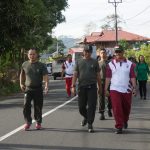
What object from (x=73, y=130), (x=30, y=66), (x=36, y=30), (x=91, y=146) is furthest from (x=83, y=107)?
(x=36, y=30)

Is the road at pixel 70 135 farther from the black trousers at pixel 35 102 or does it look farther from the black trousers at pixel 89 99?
the black trousers at pixel 89 99

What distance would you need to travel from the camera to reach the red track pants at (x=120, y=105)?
39.4ft

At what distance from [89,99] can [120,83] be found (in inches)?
34.6

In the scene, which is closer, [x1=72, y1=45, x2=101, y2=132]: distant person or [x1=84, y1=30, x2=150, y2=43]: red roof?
[x1=72, y1=45, x2=101, y2=132]: distant person

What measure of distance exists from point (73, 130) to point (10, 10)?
11.5 metres

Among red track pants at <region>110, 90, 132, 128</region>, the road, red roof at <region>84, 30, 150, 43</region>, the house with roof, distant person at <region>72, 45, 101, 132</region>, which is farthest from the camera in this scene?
red roof at <region>84, 30, 150, 43</region>

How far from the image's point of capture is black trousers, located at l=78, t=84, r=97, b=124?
40.9 feet

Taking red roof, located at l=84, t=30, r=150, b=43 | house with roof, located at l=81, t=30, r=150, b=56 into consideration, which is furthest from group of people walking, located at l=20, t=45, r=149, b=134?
red roof, located at l=84, t=30, r=150, b=43

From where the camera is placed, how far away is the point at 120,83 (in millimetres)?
12070

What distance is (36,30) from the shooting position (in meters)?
37.2

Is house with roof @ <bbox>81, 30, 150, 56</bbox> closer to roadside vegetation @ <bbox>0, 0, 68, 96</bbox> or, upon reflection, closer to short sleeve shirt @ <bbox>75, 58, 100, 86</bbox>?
roadside vegetation @ <bbox>0, 0, 68, 96</bbox>

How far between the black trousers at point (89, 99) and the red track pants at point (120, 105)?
1.77 ft

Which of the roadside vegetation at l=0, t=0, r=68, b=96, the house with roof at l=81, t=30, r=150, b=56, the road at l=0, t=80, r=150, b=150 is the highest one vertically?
the house with roof at l=81, t=30, r=150, b=56

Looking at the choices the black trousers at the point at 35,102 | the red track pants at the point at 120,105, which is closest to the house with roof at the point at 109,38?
the black trousers at the point at 35,102
